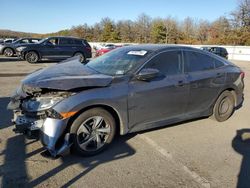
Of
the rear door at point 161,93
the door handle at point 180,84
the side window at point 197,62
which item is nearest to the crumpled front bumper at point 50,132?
the rear door at point 161,93

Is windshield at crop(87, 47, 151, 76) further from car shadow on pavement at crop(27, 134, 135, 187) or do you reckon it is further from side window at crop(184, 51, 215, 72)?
car shadow on pavement at crop(27, 134, 135, 187)

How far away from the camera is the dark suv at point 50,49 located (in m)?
18.7

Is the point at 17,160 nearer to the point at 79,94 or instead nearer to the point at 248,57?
the point at 79,94

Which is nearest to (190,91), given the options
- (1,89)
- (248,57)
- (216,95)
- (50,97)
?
(216,95)

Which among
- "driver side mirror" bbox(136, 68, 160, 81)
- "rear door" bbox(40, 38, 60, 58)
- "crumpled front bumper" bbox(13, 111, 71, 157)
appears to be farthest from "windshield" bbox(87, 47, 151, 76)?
"rear door" bbox(40, 38, 60, 58)

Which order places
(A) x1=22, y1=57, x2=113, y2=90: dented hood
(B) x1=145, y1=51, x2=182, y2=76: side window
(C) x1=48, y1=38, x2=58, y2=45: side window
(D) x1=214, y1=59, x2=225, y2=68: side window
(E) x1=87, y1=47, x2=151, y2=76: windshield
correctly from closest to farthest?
1. (A) x1=22, y1=57, x2=113, y2=90: dented hood
2. (E) x1=87, y1=47, x2=151, y2=76: windshield
3. (B) x1=145, y1=51, x2=182, y2=76: side window
4. (D) x1=214, y1=59, x2=225, y2=68: side window
5. (C) x1=48, y1=38, x2=58, y2=45: side window

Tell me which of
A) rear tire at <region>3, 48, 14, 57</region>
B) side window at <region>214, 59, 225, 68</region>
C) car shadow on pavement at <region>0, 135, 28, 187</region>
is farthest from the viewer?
rear tire at <region>3, 48, 14, 57</region>

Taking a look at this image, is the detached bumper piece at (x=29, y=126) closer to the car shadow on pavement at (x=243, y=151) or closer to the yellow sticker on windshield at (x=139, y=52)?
the yellow sticker on windshield at (x=139, y=52)

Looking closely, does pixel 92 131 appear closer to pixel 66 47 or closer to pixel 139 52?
pixel 139 52

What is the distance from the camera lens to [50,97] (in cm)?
414

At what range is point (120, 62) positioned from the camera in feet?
16.7

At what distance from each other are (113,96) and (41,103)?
1035 mm

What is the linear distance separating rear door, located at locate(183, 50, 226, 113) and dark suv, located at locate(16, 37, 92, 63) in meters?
13.7

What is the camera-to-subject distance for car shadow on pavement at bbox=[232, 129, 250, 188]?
12.4 feet
